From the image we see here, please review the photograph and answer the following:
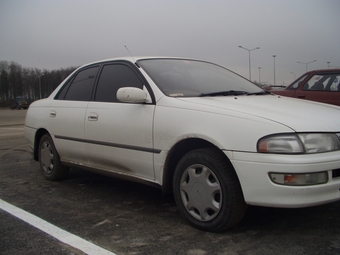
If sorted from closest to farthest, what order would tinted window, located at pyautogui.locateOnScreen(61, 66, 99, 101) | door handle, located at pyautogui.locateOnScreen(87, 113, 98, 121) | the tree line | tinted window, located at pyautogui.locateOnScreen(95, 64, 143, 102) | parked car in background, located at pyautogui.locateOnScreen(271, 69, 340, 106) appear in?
tinted window, located at pyautogui.locateOnScreen(95, 64, 143, 102), door handle, located at pyautogui.locateOnScreen(87, 113, 98, 121), tinted window, located at pyautogui.locateOnScreen(61, 66, 99, 101), parked car in background, located at pyautogui.locateOnScreen(271, 69, 340, 106), the tree line

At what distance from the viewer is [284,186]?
260 centimetres

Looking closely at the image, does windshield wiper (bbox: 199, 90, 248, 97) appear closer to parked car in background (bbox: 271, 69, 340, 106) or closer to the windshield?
the windshield

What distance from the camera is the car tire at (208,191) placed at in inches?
111

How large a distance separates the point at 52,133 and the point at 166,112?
2156 millimetres

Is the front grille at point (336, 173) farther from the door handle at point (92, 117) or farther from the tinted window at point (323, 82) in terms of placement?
the tinted window at point (323, 82)

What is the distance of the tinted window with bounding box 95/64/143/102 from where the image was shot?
155 inches

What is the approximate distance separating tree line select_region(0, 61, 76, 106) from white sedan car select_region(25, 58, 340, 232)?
8040 cm

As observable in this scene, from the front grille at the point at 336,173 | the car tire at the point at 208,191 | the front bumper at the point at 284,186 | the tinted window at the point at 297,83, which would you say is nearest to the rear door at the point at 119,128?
the car tire at the point at 208,191

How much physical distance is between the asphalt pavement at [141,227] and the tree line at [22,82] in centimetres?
8061

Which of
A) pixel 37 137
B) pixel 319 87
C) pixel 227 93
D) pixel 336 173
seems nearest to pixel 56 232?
pixel 227 93

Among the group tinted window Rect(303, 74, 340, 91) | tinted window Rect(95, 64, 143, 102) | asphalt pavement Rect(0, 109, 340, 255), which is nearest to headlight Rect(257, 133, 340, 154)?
asphalt pavement Rect(0, 109, 340, 255)

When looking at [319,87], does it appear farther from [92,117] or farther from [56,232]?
[56,232]

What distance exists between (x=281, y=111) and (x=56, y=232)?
2.14 m

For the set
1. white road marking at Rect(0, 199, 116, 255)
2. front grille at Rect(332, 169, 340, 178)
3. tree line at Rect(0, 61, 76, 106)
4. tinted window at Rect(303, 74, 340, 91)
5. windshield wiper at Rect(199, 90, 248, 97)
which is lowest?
white road marking at Rect(0, 199, 116, 255)
